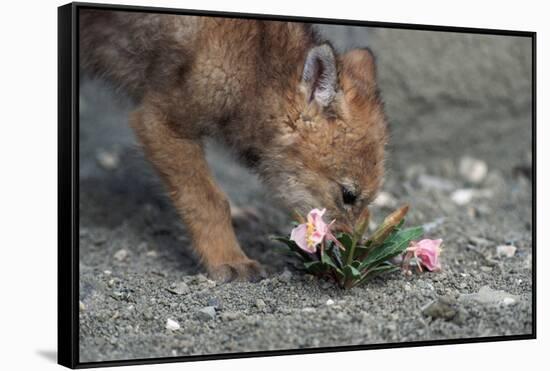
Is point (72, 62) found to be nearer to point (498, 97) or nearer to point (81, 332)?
point (81, 332)

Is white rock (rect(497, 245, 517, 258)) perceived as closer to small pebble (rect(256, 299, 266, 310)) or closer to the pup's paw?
the pup's paw

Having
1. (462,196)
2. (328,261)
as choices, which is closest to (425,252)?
(328,261)

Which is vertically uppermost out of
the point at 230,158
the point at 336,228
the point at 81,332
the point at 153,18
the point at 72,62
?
the point at 153,18

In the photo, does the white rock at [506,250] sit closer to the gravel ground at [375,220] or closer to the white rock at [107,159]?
the gravel ground at [375,220]

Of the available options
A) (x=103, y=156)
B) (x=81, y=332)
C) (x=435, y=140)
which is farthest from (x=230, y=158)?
(x=435, y=140)

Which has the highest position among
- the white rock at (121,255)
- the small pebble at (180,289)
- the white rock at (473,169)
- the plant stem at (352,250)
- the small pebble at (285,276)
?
the white rock at (473,169)

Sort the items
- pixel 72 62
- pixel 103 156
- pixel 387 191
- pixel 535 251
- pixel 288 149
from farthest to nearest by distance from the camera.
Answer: pixel 103 156, pixel 387 191, pixel 535 251, pixel 288 149, pixel 72 62

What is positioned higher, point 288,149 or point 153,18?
point 153,18

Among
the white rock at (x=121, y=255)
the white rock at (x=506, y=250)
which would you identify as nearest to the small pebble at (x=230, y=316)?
the white rock at (x=121, y=255)

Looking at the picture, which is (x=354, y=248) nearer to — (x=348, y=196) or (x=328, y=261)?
(x=328, y=261)
